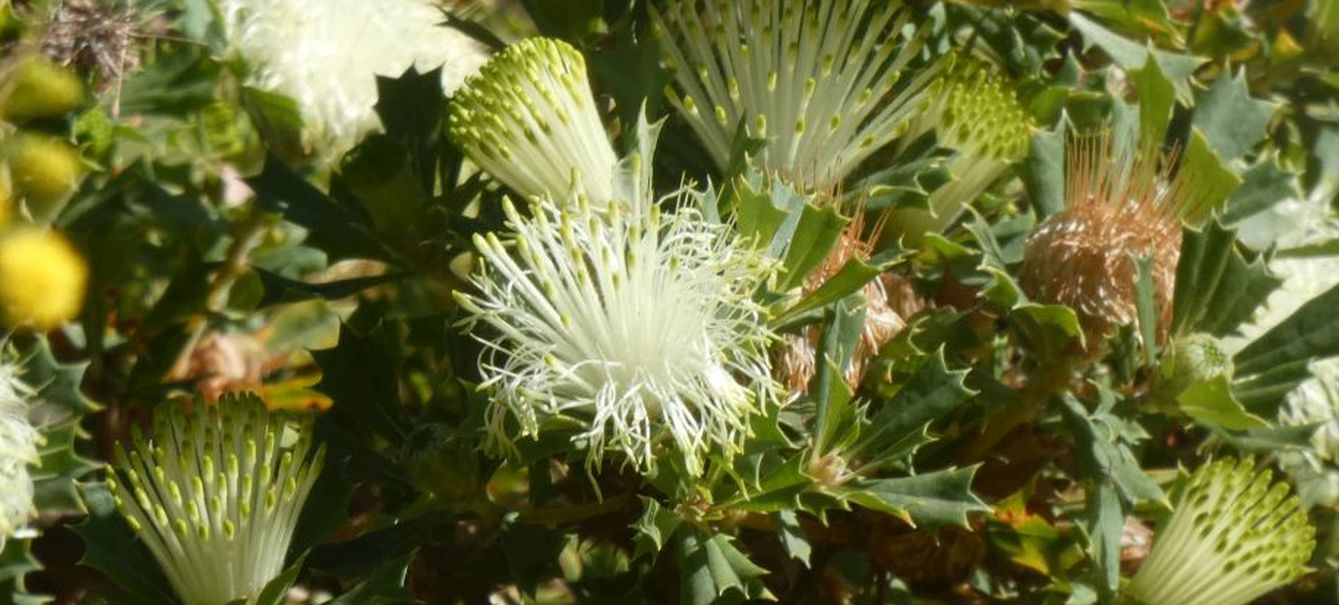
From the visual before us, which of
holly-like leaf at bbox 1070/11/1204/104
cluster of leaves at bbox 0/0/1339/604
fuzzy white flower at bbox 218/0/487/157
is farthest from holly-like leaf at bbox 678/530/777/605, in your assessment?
fuzzy white flower at bbox 218/0/487/157

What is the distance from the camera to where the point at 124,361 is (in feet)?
6.66

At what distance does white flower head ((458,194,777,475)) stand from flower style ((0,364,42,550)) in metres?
0.44

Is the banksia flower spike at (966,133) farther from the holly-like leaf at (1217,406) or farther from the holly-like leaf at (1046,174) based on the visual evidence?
the holly-like leaf at (1217,406)

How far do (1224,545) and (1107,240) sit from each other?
0.27 meters

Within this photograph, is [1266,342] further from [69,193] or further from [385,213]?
[69,193]

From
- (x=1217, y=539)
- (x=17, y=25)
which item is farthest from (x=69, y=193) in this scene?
(x=1217, y=539)

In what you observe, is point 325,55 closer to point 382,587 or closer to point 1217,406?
point 382,587

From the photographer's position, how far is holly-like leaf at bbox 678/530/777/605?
1.34 metres

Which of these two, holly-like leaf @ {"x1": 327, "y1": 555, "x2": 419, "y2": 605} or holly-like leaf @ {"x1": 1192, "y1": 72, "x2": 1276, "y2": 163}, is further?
holly-like leaf @ {"x1": 1192, "y1": 72, "x2": 1276, "y2": 163}

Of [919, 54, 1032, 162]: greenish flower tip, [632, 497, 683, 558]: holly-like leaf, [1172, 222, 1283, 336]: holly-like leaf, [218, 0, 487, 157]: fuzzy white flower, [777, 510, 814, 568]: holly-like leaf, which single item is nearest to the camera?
[632, 497, 683, 558]: holly-like leaf

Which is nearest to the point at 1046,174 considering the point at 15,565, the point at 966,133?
the point at 966,133

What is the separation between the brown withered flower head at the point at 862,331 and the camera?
56.7 inches

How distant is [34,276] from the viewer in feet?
4.79

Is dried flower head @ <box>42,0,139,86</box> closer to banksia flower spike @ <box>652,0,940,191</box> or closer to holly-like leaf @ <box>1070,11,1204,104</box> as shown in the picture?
banksia flower spike @ <box>652,0,940,191</box>
